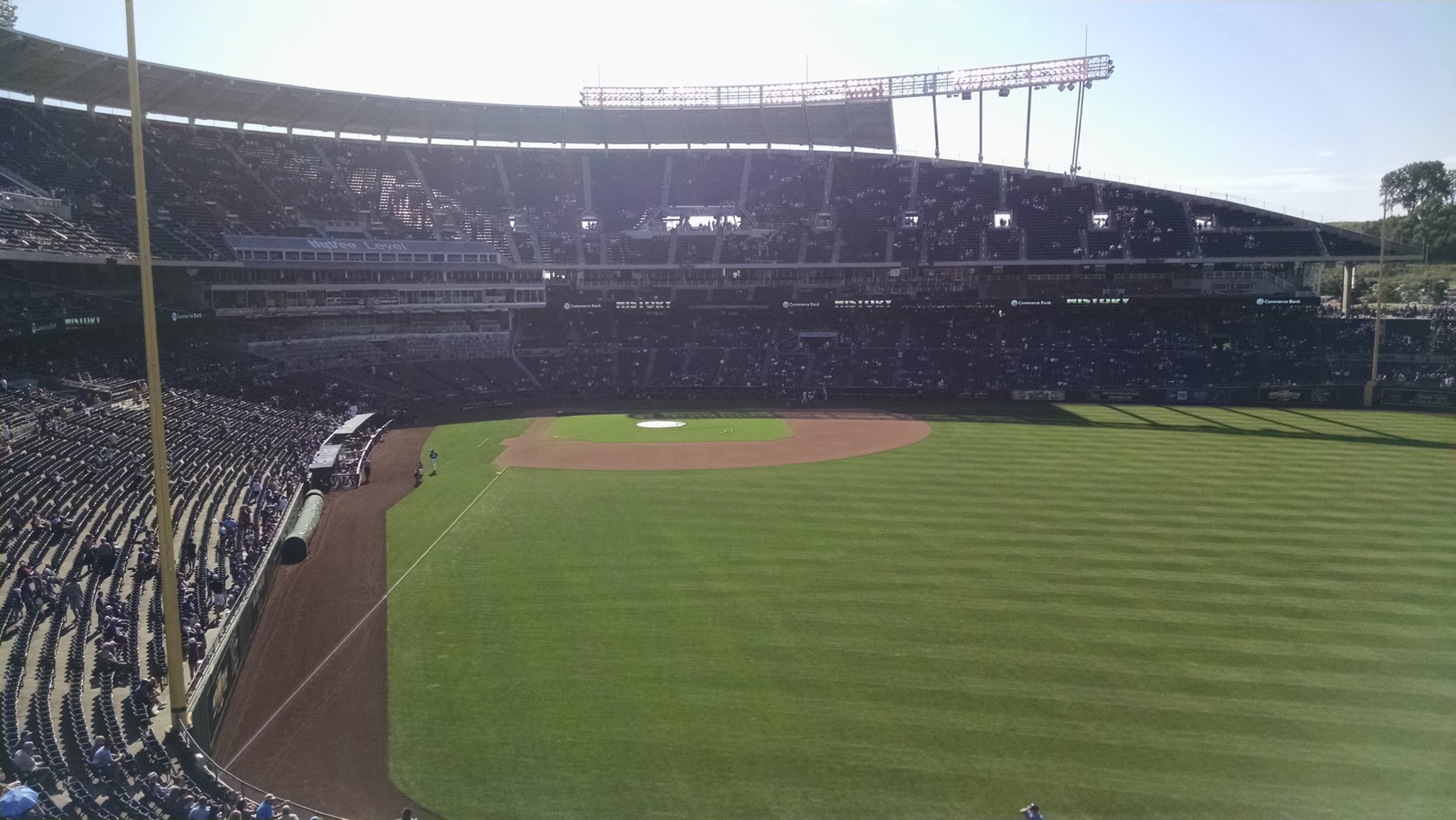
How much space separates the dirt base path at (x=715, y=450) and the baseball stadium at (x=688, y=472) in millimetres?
528

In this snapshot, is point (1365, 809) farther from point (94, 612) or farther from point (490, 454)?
point (490, 454)

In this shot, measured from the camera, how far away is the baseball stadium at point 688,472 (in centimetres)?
1269

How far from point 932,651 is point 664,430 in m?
28.4

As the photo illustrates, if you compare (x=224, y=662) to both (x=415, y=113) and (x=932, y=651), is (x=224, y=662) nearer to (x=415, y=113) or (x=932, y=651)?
(x=932, y=651)

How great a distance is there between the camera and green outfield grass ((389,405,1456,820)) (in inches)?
473

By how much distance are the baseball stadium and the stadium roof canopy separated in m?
0.37

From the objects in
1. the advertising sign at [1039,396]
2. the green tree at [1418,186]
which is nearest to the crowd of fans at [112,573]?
the advertising sign at [1039,396]

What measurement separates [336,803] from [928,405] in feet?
146

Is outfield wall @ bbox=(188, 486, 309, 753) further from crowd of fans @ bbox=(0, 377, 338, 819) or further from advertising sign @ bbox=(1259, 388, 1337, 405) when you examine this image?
advertising sign @ bbox=(1259, 388, 1337, 405)

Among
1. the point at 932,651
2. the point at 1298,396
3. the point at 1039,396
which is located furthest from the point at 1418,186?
the point at 932,651

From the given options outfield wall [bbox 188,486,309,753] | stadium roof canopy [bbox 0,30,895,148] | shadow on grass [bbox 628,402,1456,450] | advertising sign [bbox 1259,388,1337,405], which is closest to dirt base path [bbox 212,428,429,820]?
outfield wall [bbox 188,486,309,753]

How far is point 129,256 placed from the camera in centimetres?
3912

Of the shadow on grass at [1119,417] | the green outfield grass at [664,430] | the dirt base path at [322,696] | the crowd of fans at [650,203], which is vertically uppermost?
the crowd of fans at [650,203]

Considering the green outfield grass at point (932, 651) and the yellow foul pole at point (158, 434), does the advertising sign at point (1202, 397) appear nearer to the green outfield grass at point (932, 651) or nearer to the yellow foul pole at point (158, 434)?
the green outfield grass at point (932, 651)
